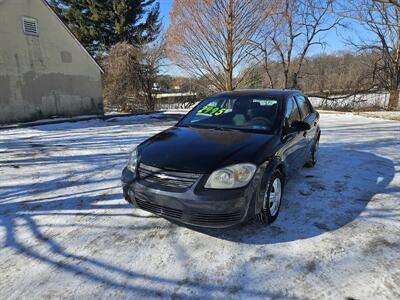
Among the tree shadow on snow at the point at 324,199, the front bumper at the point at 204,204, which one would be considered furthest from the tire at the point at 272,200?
the front bumper at the point at 204,204

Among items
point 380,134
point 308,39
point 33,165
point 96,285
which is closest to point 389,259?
point 96,285

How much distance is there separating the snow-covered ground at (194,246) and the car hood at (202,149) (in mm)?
771

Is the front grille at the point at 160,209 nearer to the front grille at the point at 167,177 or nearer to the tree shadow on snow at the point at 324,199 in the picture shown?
the front grille at the point at 167,177

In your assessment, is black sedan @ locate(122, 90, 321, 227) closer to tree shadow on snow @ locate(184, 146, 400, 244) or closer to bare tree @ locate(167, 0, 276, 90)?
tree shadow on snow @ locate(184, 146, 400, 244)

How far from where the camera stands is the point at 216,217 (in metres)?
2.47

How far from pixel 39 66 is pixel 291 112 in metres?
13.2

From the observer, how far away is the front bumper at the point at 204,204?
244 centimetres

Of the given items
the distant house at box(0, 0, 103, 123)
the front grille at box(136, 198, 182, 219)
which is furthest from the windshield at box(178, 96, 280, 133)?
the distant house at box(0, 0, 103, 123)

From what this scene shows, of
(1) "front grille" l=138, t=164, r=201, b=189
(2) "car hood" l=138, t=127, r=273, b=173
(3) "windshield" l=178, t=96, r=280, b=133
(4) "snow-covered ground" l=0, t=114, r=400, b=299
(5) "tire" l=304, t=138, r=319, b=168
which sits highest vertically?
(3) "windshield" l=178, t=96, r=280, b=133

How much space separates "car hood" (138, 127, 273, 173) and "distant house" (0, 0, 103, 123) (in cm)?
1187

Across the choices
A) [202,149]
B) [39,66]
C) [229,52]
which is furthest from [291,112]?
[229,52]

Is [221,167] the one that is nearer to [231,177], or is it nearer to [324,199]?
[231,177]

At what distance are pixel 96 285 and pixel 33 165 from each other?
400cm

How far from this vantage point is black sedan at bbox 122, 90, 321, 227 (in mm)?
2482
